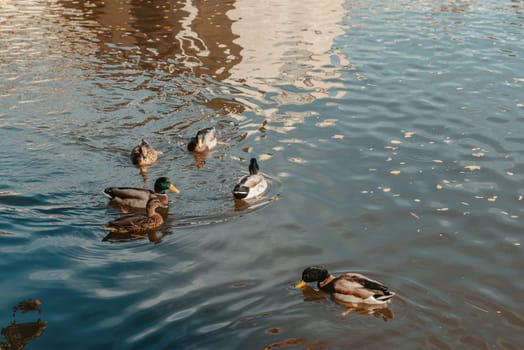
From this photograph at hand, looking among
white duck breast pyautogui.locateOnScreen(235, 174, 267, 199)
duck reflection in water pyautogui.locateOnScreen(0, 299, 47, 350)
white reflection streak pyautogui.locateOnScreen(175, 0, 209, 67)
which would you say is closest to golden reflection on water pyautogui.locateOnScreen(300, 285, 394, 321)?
white duck breast pyautogui.locateOnScreen(235, 174, 267, 199)

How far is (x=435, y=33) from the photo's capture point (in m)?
23.4

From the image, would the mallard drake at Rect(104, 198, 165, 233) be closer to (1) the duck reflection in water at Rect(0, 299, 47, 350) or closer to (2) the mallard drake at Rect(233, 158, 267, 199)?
(2) the mallard drake at Rect(233, 158, 267, 199)

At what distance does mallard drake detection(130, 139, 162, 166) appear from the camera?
1357cm

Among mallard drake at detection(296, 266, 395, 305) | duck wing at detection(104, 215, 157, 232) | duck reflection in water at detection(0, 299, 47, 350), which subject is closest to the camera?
duck reflection in water at detection(0, 299, 47, 350)

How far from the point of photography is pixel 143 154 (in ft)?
44.5

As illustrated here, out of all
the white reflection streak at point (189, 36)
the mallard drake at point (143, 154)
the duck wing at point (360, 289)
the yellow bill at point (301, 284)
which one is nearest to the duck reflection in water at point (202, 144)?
the mallard drake at point (143, 154)

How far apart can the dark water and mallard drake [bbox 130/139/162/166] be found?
0.79 feet

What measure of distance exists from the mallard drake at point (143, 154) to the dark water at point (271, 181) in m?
0.24

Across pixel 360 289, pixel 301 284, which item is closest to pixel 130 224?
pixel 301 284

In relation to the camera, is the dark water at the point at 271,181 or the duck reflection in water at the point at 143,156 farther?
the duck reflection in water at the point at 143,156

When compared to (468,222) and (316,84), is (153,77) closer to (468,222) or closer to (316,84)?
(316,84)

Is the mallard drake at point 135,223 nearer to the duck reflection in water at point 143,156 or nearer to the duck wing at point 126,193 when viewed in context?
the duck wing at point 126,193

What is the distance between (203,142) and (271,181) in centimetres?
→ 194

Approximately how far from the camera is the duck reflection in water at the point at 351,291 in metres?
8.89
